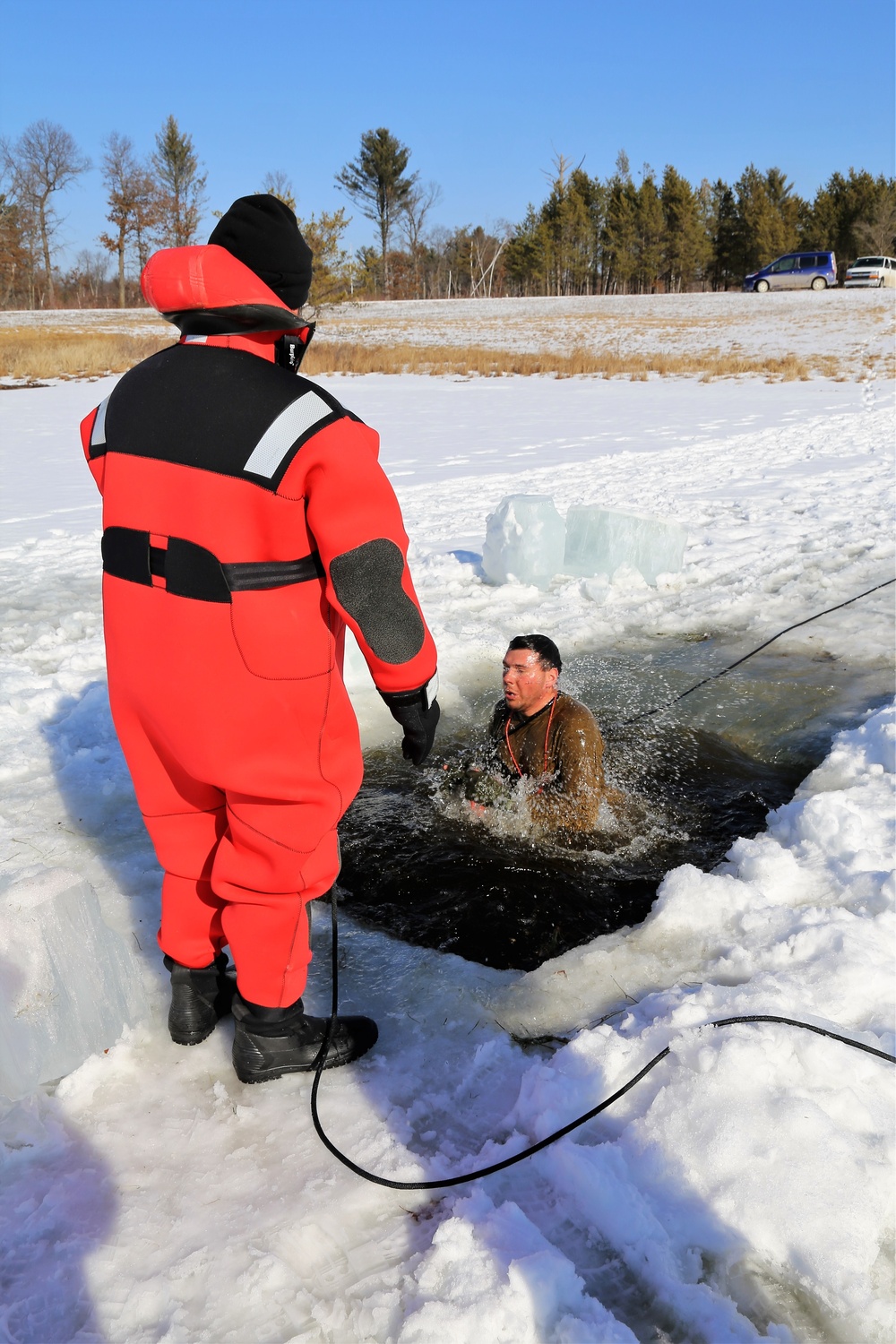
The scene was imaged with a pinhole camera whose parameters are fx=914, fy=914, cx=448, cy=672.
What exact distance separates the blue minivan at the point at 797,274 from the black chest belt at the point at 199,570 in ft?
141

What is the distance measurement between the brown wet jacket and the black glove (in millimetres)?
1633

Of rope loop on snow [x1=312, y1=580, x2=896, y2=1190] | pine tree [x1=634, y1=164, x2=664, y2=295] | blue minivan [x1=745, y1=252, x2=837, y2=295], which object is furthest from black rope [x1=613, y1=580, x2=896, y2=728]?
pine tree [x1=634, y1=164, x2=664, y2=295]

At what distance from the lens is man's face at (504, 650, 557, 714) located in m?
3.55

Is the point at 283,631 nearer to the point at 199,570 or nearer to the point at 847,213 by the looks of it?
the point at 199,570

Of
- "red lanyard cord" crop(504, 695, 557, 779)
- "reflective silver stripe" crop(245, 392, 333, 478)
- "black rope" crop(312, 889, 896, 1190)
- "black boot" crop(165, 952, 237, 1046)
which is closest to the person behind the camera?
"reflective silver stripe" crop(245, 392, 333, 478)

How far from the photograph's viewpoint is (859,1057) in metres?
1.98

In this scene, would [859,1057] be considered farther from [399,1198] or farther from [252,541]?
[252,541]

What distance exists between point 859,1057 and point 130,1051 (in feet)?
→ 5.49

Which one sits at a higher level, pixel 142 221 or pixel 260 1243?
pixel 142 221

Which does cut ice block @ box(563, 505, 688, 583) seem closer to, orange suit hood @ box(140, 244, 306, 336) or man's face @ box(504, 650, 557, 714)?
man's face @ box(504, 650, 557, 714)

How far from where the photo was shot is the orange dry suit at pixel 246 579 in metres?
1.72

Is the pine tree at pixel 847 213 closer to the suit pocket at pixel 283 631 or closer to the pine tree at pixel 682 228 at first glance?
the pine tree at pixel 682 228

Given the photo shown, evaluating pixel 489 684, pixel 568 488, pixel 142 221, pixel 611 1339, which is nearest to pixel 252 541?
pixel 611 1339

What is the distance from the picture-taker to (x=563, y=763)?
3.63 m
